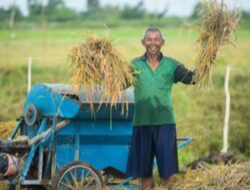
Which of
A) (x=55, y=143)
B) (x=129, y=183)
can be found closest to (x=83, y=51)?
(x=55, y=143)

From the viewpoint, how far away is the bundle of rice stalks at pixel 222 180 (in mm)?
7997

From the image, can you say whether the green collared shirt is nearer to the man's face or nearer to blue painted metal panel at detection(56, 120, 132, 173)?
the man's face

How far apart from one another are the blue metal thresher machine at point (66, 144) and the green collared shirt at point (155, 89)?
39 cm

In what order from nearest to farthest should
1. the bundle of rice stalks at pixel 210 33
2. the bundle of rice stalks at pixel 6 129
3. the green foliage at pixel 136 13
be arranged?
1. the bundle of rice stalks at pixel 210 33
2. the bundle of rice stalks at pixel 6 129
3. the green foliage at pixel 136 13

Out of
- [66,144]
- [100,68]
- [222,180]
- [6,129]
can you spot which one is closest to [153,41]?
[100,68]

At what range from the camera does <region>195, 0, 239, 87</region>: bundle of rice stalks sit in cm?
892

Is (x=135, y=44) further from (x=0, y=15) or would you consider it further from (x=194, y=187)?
(x=194, y=187)

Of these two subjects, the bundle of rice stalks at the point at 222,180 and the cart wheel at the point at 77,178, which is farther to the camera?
the cart wheel at the point at 77,178

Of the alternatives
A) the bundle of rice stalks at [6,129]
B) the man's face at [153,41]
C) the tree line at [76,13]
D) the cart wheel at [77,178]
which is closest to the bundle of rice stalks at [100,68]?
the man's face at [153,41]

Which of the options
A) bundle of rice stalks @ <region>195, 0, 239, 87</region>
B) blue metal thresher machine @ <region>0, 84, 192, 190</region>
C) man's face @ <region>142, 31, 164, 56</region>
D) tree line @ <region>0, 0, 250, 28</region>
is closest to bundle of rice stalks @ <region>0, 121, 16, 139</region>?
blue metal thresher machine @ <region>0, 84, 192, 190</region>

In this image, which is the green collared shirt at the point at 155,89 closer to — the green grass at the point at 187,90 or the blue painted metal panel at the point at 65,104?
the blue painted metal panel at the point at 65,104

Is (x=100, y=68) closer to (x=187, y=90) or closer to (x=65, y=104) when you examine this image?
(x=65, y=104)

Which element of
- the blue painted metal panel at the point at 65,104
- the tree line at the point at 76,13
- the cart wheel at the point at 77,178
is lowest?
the cart wheel at the point at 77,178

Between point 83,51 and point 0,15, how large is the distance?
22.3 m
